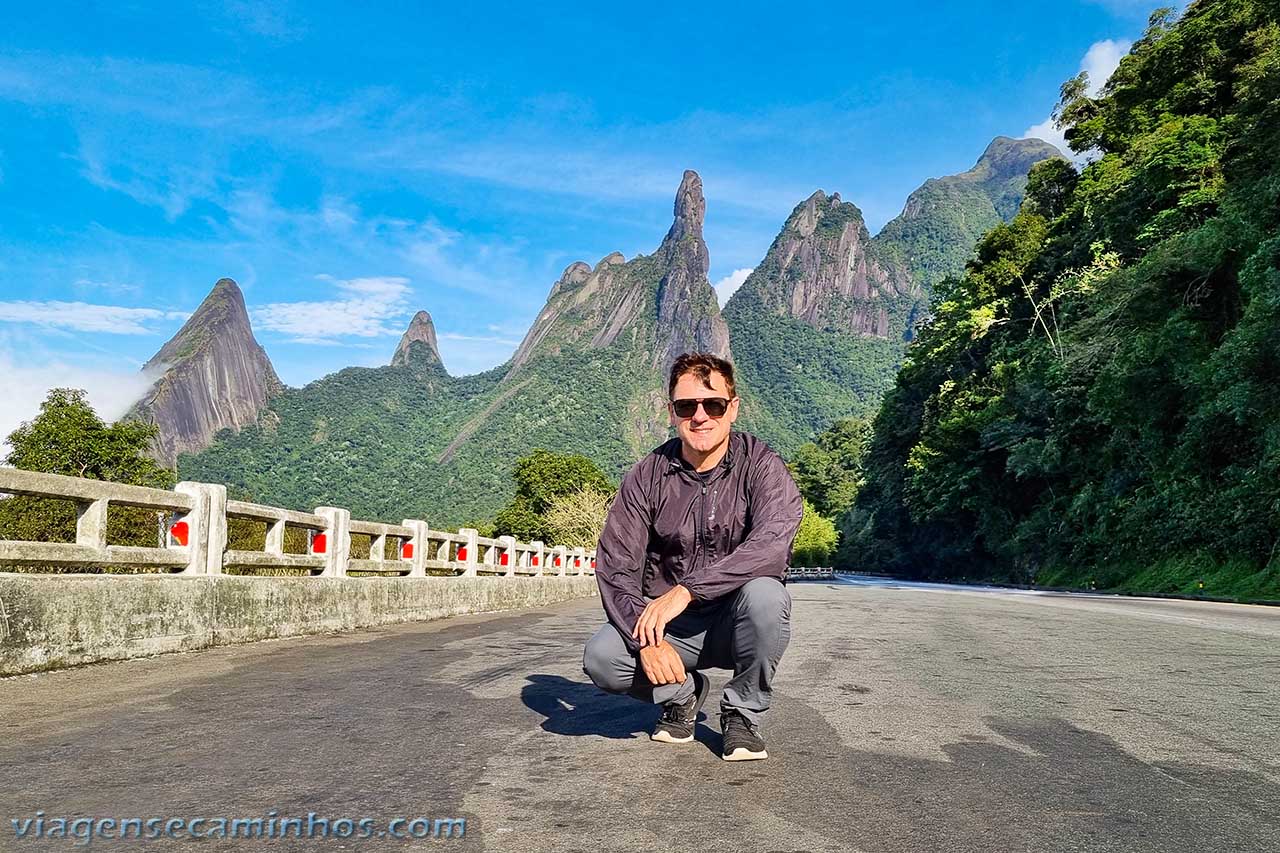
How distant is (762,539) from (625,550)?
1.87 ft

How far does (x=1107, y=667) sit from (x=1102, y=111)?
4038 cm

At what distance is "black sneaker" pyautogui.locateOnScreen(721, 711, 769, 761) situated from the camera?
383 centimetres

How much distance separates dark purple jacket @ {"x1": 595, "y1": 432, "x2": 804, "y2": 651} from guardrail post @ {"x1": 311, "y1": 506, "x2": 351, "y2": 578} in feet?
22.8

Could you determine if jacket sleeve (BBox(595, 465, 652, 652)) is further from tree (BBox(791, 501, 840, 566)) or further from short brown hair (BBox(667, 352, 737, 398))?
tree (BBox(791, 501, 840, 566))

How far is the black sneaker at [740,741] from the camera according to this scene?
3.83 meters

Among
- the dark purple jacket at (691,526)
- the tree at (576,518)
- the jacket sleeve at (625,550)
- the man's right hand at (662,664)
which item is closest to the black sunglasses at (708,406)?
the dark purple jacket at (691,526)

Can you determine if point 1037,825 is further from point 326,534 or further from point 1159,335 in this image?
point 1159,335

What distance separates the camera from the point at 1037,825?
3.00m

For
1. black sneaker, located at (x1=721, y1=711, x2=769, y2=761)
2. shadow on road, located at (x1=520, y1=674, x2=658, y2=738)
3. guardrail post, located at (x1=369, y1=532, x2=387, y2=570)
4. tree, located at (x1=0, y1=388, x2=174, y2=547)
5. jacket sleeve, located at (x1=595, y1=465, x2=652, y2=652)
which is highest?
tree, located at (x1=0, y1=388, x2=174, y2=547)

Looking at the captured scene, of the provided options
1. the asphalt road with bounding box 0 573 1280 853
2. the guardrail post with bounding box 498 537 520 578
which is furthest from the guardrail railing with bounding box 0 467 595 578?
the guardrail post with bounding box 498 537 520 578

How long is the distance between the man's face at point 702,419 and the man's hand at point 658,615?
0.63 meters

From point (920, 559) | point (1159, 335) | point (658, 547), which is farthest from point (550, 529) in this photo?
point (658, 547)

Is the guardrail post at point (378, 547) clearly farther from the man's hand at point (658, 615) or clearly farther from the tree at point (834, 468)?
the tree at point (834, 468)

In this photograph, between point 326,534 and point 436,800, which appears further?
point 326,534
